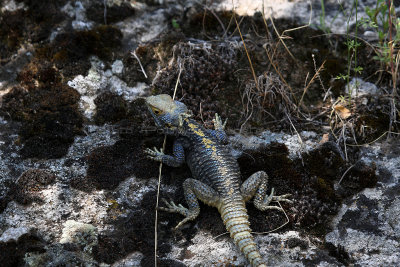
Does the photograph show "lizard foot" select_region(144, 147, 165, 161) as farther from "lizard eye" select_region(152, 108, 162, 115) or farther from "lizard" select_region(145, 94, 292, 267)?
"lizard eye" select_region(152, 108, 162, 115)

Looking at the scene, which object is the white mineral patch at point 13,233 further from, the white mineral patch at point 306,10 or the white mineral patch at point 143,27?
the white mineral patch at point 306,10

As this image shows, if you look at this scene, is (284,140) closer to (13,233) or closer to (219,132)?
(219,132)

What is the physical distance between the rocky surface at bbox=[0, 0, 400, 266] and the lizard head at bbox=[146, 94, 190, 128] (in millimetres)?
386

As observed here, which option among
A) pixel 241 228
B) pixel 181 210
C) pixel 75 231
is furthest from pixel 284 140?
pixel 75 231

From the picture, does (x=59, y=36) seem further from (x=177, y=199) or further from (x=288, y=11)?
(x=288, y=11)

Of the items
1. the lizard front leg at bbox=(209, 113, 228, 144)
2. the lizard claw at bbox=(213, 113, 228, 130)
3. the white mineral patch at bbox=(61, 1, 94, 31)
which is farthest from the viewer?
the white mineral patch at bbox=(61, 1, 94, 31)

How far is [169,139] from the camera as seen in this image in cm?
682

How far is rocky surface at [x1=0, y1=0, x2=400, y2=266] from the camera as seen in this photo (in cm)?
512

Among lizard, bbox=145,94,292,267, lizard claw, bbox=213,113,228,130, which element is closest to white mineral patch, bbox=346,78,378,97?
lizard claw, bbox=213,113,228,130

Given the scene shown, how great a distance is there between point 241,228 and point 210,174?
3.40 feet

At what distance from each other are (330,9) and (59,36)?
5.79 metres

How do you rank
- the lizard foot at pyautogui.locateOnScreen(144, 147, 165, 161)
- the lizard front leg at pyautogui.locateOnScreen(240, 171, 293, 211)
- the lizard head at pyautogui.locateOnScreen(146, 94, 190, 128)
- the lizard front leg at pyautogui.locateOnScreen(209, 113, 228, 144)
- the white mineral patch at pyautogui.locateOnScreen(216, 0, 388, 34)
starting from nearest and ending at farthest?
the lizard front leg at pyautogui.locateOnScreen(240, 171, 293, 211)
the lizard foot at pyautogui.locateOnScreen(144, 147, 165, 161)
the lizard head at pyautogui.locateOnScreen(146, 94, 190, 128)
the lizard front leg at pyautogui.locateOnScreen(209, 113, 228, 144)
the white mineral patch at pyautogui.locateOnScreen(216, 0, 388, 34)

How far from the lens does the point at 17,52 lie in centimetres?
766

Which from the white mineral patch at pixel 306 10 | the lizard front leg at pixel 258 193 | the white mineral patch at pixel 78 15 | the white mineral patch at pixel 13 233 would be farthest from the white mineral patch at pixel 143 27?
the white mineral patch at pixel 13 233
